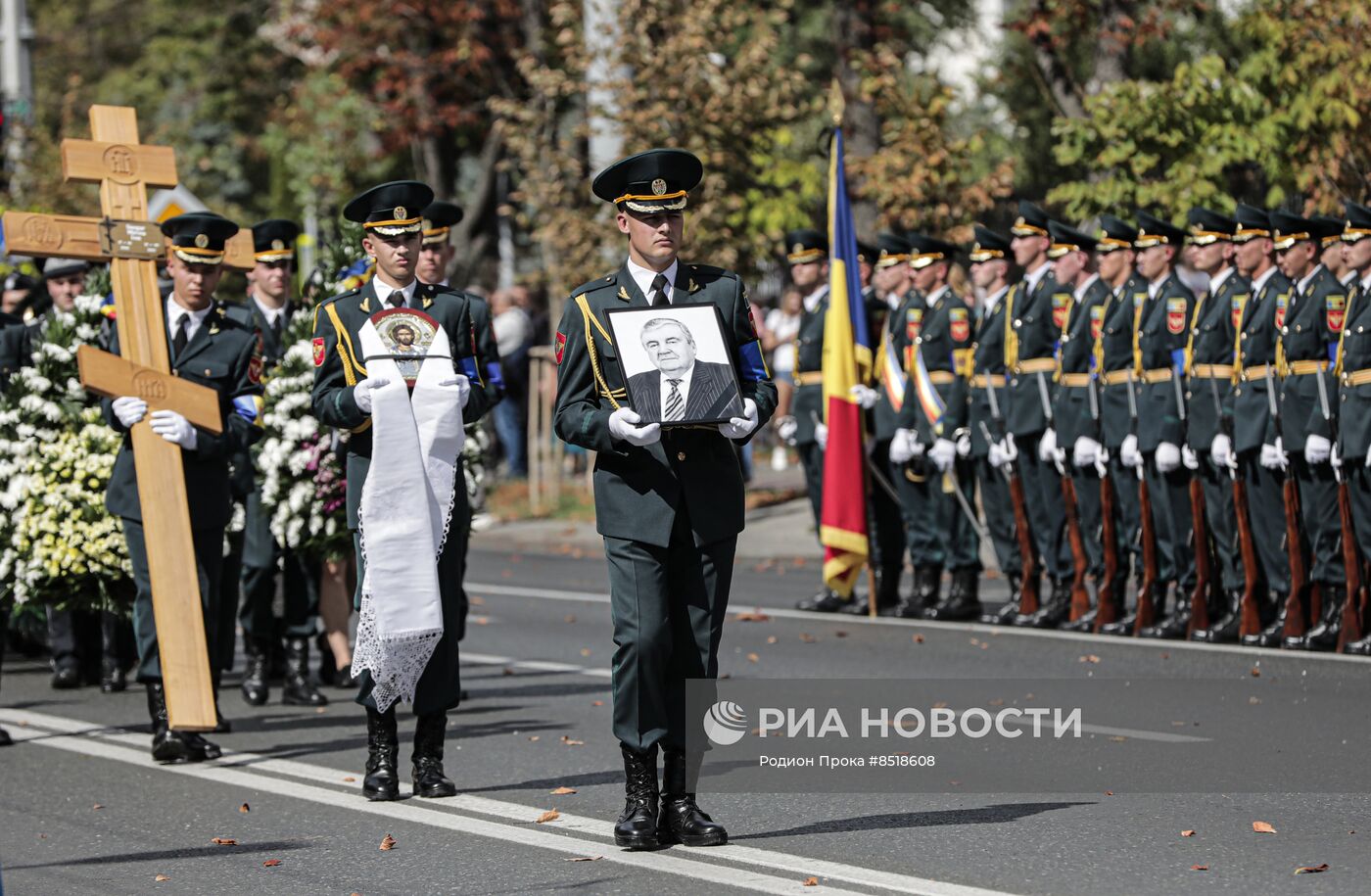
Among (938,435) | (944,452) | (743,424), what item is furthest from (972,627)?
(743,424)

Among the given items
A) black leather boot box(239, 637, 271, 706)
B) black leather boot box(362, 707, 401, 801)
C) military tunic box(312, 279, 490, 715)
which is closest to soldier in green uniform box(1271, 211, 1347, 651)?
military tunic box(312, 279, 490, 715)

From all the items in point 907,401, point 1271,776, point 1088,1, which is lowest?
point 1271,776

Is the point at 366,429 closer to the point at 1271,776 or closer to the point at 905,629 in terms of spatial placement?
the point at 1271,776

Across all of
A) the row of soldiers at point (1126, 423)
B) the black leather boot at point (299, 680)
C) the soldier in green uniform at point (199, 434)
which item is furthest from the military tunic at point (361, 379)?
the row of soldiers at point (1126, 423)

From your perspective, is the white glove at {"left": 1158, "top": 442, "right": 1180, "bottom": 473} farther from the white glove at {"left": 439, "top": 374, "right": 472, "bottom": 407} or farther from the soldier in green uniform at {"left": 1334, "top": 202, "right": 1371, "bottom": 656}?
the white glove at {"left": 439, "top": 374, "right": 472, "bottom": 407}

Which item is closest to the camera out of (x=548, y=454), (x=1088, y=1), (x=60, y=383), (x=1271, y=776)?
(x=1271, y=776)

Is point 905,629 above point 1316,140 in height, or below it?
below

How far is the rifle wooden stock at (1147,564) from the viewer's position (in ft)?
41.4

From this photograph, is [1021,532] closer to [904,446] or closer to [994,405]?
[994,405]

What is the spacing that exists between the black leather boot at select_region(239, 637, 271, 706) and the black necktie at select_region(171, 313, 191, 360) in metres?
2.18

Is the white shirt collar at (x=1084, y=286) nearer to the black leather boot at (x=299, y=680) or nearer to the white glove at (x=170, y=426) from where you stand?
the black leather boot at (x=299, y=680)

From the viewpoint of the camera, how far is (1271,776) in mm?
8203

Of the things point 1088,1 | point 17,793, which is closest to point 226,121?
point 1088,1

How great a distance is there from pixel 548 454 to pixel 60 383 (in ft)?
38.7
